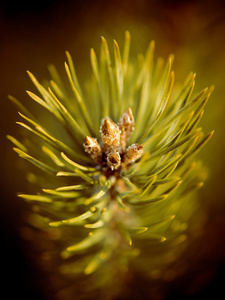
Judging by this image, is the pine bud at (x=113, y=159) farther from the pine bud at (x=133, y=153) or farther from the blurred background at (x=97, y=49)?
the blurred background at (x=97, y=49)

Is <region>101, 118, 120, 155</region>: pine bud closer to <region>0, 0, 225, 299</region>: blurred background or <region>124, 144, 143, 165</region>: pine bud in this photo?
<region>124, 144, 143, 165</region>: pine bud

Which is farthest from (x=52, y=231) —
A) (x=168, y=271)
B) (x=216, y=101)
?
(x=216, y=101)

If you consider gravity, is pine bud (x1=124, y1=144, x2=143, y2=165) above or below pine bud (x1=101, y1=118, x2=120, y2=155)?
below

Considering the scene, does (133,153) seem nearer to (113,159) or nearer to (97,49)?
(113,159)

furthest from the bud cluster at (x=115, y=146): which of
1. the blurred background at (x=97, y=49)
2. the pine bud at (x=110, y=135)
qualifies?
the blurred background at (x=97, y=49)

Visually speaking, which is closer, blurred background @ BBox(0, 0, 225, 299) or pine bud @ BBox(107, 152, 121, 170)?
pine bud @ BBox(107, 152, 121, 170)

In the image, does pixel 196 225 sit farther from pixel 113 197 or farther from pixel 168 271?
pixel 113 197

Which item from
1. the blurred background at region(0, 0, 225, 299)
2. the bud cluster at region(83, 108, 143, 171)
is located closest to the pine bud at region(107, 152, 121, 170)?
the bud cluster at region(83, 108, 143, 171)
